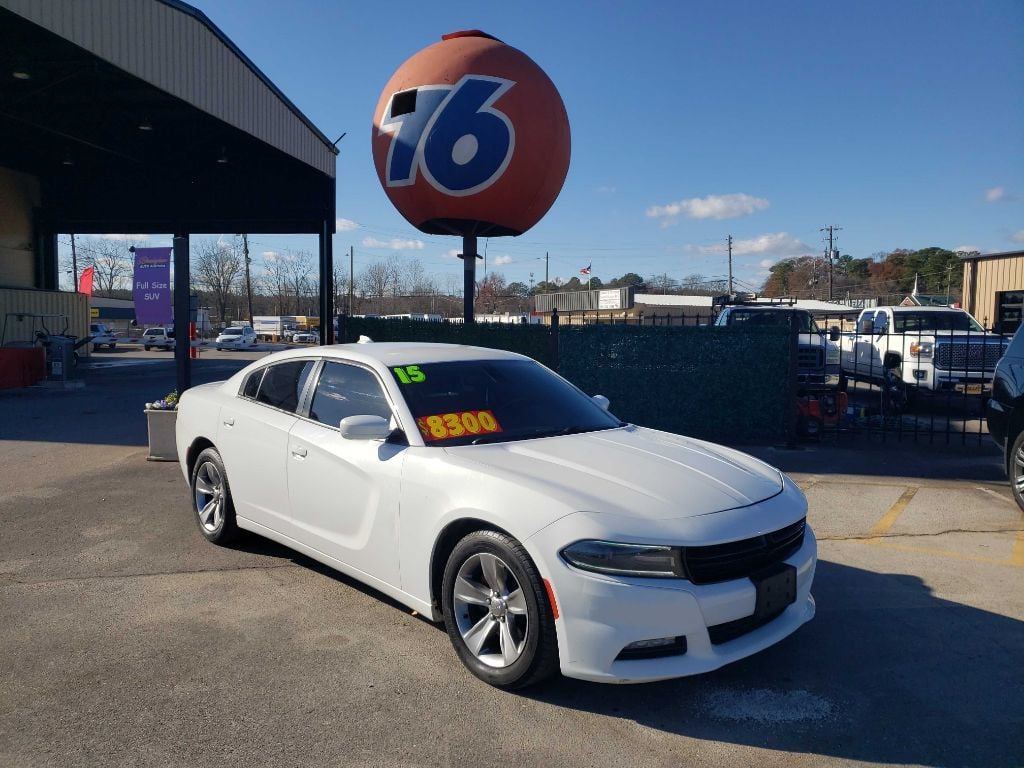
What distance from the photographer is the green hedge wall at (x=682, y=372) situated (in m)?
10.2

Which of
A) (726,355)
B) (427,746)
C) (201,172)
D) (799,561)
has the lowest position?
(427,746)

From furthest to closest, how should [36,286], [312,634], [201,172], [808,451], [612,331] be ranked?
1. [36,286]
2. [201,172]
3. [612,331]
4. [808,451]
5. [312,634]

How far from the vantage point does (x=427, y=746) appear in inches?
125

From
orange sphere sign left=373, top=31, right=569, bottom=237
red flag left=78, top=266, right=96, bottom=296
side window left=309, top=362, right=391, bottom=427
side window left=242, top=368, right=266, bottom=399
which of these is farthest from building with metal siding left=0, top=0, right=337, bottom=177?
red flag left=78, top=266, right=96, bottom=296

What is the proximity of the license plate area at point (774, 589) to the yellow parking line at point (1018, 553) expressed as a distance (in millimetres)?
3015

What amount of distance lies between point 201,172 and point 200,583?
20.9 metres

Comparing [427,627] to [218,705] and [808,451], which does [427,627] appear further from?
[808,451]

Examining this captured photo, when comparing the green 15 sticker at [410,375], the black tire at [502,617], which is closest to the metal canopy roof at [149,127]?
the green 15 sticker at [410,375]

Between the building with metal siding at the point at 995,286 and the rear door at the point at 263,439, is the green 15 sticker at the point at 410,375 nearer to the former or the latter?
the rear door at the point at 263,439

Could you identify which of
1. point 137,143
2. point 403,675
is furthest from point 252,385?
point 137,143

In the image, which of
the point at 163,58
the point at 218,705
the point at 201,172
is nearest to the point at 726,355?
the point at 218,705

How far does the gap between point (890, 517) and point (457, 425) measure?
4.49m

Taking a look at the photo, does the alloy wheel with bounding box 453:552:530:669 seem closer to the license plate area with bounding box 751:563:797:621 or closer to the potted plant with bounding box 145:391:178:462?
the license plate area with bounding box 751:563:797:621

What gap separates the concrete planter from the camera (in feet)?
30.7
